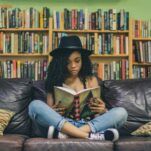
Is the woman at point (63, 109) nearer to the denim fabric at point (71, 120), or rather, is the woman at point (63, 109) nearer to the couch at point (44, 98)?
the denim fabric at point (71, 120)

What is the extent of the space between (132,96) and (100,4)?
1641 mm

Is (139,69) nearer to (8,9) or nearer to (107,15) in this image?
(107,15)

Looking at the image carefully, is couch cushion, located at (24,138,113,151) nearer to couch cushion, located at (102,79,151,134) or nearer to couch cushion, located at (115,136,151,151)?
couch cushion, located at (115,136,151,151)

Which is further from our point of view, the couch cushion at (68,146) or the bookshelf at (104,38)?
the bookshelf at (104,38)

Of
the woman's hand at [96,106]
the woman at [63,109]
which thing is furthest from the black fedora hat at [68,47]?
the woman's hand at [96,106]

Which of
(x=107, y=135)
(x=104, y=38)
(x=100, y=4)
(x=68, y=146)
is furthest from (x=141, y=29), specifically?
(x=68, y=146)

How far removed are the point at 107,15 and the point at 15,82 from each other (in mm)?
1550

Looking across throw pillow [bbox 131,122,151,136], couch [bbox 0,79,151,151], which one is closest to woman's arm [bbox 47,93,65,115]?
couch [bbox 0,79,151,151]

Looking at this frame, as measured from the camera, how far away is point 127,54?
3566mm

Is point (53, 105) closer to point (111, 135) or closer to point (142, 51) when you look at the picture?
point (111, 135)

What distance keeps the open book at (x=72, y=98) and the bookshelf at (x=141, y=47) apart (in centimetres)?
151

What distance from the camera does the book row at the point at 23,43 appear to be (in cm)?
356

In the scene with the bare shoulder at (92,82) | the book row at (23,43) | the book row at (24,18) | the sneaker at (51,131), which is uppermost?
the book row at (24,18)

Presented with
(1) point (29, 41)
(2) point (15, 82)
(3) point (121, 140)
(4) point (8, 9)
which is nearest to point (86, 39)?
(1) point (29, 41)
